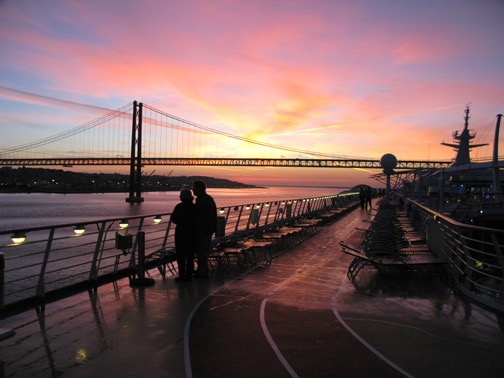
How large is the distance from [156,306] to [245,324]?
1.23m

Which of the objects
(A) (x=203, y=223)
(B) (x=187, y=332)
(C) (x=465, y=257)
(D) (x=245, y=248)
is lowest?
(B) (x=187, y=332)

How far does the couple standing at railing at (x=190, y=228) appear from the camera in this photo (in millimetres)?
6719

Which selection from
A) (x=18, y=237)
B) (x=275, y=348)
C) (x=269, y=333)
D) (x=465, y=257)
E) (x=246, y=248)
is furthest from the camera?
(x=246, y=248)

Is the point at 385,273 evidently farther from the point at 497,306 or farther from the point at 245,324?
the point at 245,324

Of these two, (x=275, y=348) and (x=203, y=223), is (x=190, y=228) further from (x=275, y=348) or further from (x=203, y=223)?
(x=275, y=348)

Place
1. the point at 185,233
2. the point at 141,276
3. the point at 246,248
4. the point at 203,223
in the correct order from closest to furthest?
the point at 141,276 → the point at 185,233 → the point at 203,223 → the point at 246,248

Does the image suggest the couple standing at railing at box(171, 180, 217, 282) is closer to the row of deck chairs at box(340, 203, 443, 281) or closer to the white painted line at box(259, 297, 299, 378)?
the white painted line at box(259, 297, 299, 378)

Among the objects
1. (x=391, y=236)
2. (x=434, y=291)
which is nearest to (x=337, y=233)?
(x=391, y=236)

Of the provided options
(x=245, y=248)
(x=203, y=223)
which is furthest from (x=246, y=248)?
(x=203, y=223)

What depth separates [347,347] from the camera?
3994 mm

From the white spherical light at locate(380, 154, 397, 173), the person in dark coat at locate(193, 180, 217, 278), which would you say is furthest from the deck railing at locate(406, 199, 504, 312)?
the white spherical light at locate(380, 154, 397, 173)

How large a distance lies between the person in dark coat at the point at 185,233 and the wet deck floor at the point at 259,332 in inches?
9.2

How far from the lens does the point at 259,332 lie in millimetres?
4395

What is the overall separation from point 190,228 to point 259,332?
2.63m
